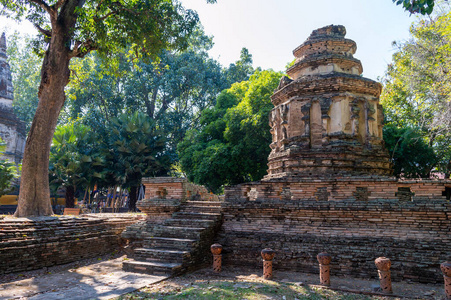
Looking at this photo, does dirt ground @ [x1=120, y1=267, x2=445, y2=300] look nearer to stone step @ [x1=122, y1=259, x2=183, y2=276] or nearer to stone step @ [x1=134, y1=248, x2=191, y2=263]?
stone step @ [x1=122, y1=259, x2=183, y2=276]

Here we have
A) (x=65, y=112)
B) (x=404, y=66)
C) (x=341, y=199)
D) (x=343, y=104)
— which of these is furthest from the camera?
(x=65, y=112)

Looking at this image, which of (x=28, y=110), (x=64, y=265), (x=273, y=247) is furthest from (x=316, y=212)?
(x=28, y=110)

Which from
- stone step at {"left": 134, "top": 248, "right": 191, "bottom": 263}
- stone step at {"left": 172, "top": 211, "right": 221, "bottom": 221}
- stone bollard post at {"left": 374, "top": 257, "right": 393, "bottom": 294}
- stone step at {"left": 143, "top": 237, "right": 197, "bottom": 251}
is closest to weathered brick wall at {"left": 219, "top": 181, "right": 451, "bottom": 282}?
stone step at {"left": 172, "top": 211, "right": 221, "bottom": 221}

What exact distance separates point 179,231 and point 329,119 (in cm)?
592

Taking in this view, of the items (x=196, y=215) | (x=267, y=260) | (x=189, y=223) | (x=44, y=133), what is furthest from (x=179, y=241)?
(x=44, y=133)

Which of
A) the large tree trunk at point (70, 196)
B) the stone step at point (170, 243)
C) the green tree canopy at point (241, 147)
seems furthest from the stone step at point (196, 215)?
the large tree trunk at point (70, 196)

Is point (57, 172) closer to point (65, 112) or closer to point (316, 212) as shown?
point (65, 112)

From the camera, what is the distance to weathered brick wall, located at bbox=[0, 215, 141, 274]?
7117 mm

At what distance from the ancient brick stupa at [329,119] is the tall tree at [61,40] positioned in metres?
5.39

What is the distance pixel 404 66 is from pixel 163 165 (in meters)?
15.8

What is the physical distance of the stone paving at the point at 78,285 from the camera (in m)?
5.59

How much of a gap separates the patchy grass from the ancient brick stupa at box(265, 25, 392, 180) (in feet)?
13.6

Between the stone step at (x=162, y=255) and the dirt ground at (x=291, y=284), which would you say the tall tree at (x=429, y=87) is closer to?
the dirt ground at (x=291, y=284)

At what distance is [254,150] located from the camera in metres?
18.6
